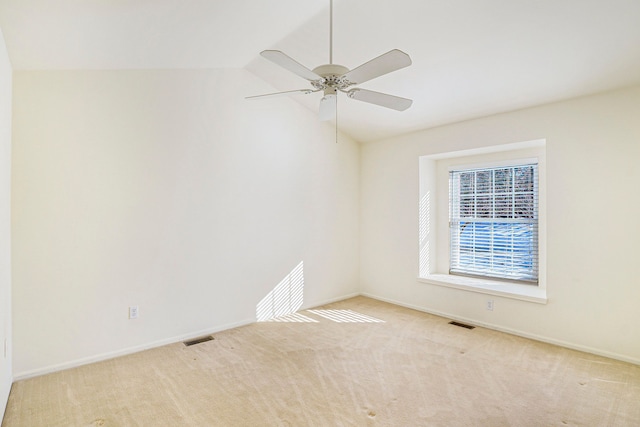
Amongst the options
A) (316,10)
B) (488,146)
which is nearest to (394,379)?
(488,146)

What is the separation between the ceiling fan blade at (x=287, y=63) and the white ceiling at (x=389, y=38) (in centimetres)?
93

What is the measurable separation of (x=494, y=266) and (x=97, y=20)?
4483 millimetres

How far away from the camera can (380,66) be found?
6.30 feet

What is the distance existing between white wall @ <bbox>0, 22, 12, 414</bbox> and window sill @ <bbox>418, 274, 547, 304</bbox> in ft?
13.0

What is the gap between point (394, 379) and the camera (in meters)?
2.64

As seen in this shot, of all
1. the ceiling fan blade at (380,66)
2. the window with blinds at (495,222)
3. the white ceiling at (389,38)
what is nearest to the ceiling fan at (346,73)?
the ceiling fan blade at (380,66)

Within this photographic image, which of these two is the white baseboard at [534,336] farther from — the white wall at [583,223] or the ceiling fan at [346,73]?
the ceiling fan at [346,73]

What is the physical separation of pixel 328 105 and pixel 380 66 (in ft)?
2.04

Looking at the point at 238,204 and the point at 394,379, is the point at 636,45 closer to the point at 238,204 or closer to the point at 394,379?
the point at 394,379

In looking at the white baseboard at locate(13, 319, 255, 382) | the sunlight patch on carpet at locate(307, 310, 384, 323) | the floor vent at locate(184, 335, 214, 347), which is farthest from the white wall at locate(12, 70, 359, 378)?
the sunlight patch on carpet at locate(307, 310, 384, 323)

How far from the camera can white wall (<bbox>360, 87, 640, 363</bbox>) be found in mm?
2910

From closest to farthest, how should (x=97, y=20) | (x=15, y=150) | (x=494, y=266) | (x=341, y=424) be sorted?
(x=341, y=424) < (x=97, y=20) < (x=15, y=150) < (x=494, y=266)

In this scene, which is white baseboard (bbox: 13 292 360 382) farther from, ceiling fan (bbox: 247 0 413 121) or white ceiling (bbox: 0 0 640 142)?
Answer: ceiling fan (bbox: 247 0 413 121)

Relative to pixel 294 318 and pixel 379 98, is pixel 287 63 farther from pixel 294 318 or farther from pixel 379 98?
pixel 294 318
